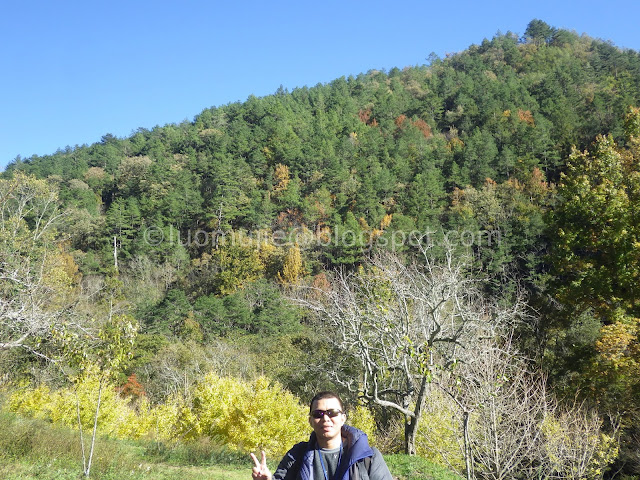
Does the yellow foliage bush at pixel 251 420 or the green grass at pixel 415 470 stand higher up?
the green grass at pixel 415 470

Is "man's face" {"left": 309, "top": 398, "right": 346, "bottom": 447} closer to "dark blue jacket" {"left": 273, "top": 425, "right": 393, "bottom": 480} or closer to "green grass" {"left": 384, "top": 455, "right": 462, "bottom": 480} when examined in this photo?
"dark blue jacket" {"left": 273, "top": 425, "right": 393, "bottom": 480}

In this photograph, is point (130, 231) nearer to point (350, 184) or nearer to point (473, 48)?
point (350, 184)

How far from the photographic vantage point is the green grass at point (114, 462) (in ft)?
20.6

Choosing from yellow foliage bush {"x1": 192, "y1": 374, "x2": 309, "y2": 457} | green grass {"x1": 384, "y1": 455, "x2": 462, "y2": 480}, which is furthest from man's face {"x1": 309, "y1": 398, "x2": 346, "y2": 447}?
yellow foliage bush {"x1": 192, "y1": 374, "x2": 309, "y2": 457}

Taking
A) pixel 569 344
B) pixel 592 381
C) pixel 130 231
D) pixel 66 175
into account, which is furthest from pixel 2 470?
pixel 66 175

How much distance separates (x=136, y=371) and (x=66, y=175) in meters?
48.8

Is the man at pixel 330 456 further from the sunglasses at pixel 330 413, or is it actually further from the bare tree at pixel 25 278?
the bare tree at pixel 25 278

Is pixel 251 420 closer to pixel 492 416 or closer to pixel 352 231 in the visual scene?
pixel 492 416

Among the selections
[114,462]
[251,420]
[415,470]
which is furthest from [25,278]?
[415,470]

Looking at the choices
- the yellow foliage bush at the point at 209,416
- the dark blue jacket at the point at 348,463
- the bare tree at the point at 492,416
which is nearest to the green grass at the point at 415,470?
the bare tree at the point at 492,416

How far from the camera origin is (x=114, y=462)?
7172mm

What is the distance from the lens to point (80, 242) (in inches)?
2109

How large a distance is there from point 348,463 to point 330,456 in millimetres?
150

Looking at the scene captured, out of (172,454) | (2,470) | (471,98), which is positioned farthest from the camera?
(471,98)
